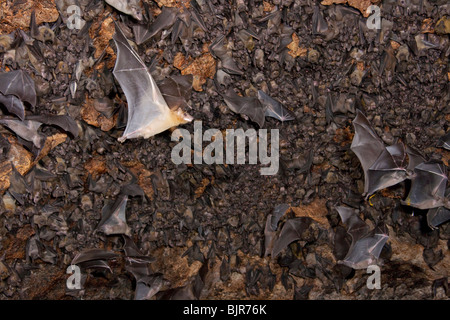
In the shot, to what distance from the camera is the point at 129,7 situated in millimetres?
2988

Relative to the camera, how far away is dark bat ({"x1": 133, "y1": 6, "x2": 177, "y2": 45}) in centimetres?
308

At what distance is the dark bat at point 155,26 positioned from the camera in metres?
3.08

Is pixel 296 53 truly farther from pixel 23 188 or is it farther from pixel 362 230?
pixel 23 188

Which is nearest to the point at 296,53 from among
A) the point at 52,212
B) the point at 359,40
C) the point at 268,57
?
the point at 268,57

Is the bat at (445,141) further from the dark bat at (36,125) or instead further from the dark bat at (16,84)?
the dark bat at (16,84)

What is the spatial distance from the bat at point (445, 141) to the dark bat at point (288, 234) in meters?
1.25

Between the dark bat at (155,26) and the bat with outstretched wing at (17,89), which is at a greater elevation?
the dark bat at (155,26)

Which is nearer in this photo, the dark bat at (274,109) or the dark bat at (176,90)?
the dark bat at (176,90)

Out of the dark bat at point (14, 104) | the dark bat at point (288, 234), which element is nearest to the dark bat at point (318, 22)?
the dark bat at point (288, 234)

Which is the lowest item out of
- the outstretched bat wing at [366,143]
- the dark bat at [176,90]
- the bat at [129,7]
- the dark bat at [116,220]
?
the dark bat at [116,220]

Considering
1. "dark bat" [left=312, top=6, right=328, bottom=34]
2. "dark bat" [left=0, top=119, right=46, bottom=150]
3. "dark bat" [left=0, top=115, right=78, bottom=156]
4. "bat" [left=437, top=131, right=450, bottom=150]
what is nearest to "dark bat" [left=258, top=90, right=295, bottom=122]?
"dark bat" [left=312, top=6, right=328, bottom=34]

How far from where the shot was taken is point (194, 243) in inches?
145

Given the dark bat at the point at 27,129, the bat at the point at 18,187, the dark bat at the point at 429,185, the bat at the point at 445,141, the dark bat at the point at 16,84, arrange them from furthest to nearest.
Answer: the bat at the point at 445,141
the dark bat at the point at 429,185
the bat at the point at 18,187
the dark bat at the point at 27,129
the dark bat at the point at 16,84

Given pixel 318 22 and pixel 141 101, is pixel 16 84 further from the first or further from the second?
pixel 318 22
